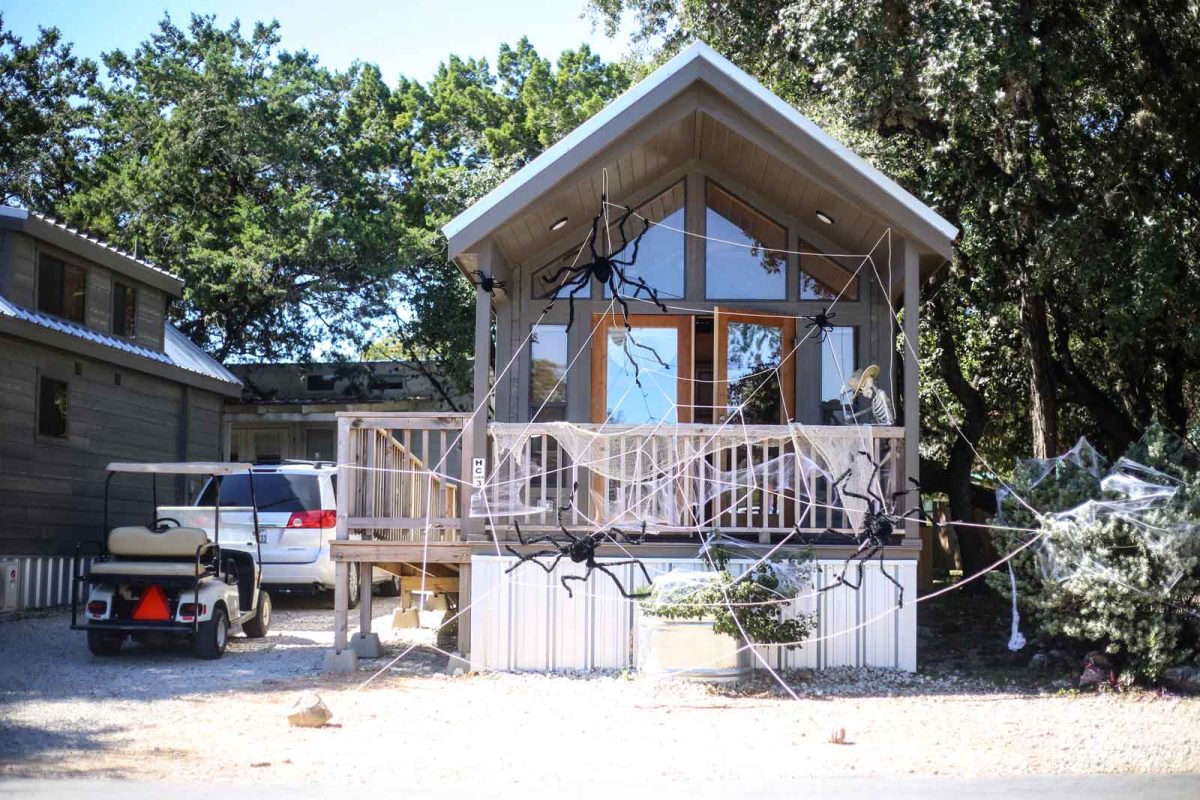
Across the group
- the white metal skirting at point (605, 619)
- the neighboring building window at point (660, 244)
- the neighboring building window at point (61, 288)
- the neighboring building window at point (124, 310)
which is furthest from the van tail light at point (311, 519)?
the neighboring building window at point (124, 310)

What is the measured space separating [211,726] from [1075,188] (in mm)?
10695

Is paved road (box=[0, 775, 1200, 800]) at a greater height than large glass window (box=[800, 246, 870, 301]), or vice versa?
large glass window (box=[800, 246, 870, 301])

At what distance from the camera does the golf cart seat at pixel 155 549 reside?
10445 millimetres

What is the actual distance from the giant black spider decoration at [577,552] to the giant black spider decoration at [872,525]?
1.68m

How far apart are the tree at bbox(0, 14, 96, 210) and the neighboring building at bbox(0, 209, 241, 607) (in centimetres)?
1148

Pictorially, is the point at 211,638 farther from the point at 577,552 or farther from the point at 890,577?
the point at 890,577

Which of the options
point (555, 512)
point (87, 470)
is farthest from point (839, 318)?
point (87, 470)

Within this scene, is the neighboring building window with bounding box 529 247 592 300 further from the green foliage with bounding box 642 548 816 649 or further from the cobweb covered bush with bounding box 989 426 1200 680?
the cobweb covered bush with bounding box 989 426 1200 680

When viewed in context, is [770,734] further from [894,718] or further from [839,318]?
[839,318]

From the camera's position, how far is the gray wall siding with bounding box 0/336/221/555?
14789 millimetres

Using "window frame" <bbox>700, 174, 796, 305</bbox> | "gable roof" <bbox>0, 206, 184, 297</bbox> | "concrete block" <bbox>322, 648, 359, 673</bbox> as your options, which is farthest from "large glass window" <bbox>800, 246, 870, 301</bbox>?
"gable roof" <bbox>0, 206, 184, 297</bbox>

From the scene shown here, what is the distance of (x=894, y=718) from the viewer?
27.1ft

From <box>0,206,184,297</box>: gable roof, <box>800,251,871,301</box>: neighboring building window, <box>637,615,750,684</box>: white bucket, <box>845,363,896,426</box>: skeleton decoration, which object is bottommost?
<box>637,615,750,684</box>: white bucket

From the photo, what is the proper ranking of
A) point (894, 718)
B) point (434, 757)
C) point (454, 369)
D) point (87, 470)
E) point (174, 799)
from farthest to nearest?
1. point (454, 369)
2. point (87, 470)
3. point (894, 718)
4. point (434, 757)
5. point (174, 799)
